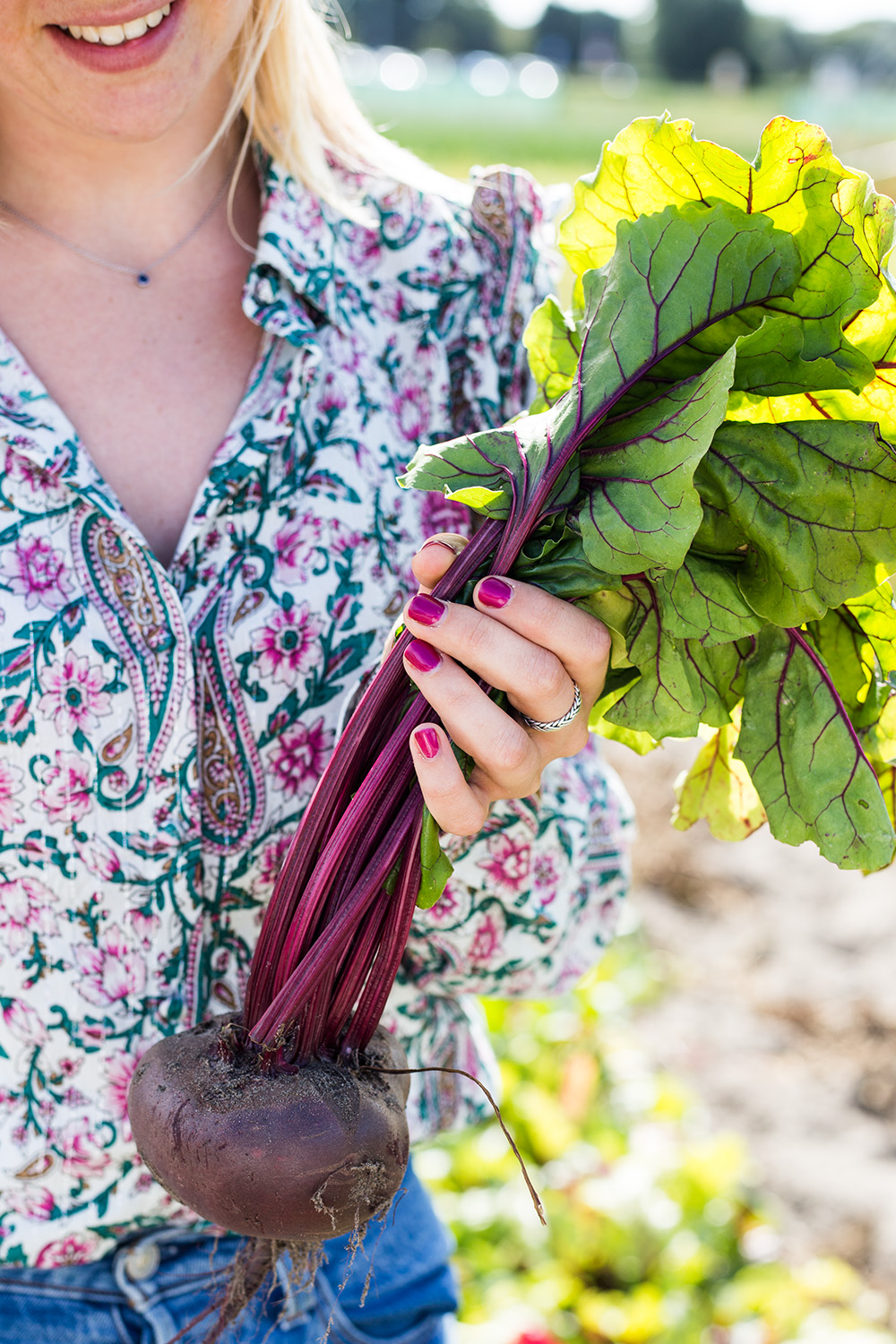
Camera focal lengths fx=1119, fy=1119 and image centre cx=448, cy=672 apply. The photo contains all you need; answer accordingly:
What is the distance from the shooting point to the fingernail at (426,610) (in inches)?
40.2

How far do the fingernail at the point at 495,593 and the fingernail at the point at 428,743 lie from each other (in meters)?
0.13

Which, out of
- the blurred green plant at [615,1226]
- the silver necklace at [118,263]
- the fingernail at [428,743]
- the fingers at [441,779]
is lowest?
the blurred green plant at [615,1226]

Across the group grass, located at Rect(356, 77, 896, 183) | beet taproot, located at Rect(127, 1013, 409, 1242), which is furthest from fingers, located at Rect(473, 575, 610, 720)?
grass, located at Rect(356, 77, 896, 183)

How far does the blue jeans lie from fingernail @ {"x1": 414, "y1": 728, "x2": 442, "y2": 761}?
55 centimetres

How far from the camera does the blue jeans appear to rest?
1304 mm

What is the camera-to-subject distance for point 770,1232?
262 cm

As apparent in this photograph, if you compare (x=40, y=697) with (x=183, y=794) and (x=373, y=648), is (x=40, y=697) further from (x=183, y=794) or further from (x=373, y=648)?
(x=373, y=648)

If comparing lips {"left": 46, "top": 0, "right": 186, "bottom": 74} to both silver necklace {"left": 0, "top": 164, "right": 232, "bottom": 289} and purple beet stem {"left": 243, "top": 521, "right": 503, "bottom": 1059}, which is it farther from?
purple beet stem {"left": 243, "top": 521, "right": 503, "bottom": 1059}

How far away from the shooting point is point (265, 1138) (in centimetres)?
114

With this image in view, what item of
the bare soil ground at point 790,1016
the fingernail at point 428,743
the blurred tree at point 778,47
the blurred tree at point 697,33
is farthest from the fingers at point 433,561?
the blurred tree at point 778,47

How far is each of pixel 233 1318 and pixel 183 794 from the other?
0.62 m

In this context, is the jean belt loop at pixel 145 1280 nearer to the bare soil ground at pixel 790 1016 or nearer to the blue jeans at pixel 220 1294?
the blue jeans at pixel 220 1294

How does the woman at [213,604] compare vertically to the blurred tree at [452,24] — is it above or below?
below

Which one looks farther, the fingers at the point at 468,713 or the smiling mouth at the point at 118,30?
the smiling mouth at the point at 118,30
